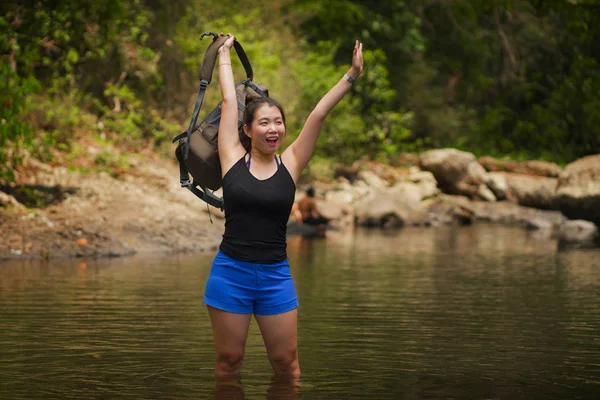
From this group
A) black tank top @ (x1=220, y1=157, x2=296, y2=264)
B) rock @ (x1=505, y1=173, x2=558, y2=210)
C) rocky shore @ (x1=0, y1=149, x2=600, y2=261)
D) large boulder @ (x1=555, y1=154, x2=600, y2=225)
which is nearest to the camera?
black tank top @ (x1=220, y1=157, x2=296, y2=264)

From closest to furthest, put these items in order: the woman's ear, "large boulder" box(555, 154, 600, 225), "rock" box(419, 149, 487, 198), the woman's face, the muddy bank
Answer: the woman's face
the woman's ear
the muddy bank
"large boulder" box(555, 154, 600, 225)
"rock" box(419, 149, 487, 198)

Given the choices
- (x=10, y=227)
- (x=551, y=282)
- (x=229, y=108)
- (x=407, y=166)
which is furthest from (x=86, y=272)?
(x=407, y=166)

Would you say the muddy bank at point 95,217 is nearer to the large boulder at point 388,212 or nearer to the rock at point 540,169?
the large boulder at point 388,212

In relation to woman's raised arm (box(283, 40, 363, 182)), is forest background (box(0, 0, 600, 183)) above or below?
above

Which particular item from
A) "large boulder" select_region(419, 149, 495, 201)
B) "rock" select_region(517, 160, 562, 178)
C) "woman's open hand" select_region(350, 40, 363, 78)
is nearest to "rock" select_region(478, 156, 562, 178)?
"rock" select_region(517, 160, 562, 178)

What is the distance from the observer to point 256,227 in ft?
20.6

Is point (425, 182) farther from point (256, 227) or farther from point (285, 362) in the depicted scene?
point (256, 227)

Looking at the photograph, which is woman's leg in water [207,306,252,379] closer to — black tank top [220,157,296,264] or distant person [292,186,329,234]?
black tank top [220,157,296,264]

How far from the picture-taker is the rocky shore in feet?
58.8

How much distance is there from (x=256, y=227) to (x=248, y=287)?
35cm

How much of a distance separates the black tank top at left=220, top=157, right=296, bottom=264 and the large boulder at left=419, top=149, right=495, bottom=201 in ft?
99.5

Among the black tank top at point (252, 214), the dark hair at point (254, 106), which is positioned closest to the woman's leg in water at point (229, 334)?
the black tank top at point (252, 214)

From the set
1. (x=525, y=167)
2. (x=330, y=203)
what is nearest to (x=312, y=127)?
(x=330, y=203)

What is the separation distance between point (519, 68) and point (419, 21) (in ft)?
25.5
